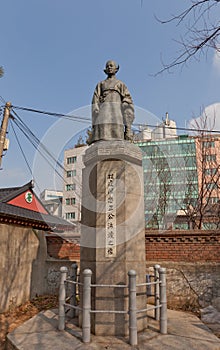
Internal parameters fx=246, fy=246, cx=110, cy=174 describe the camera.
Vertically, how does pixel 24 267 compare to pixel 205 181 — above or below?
below

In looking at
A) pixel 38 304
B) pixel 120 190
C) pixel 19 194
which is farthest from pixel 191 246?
pixel 19 194

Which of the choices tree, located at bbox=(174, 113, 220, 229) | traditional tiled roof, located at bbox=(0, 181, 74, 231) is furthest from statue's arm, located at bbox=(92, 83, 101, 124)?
tree, located at bbox=(174, 113, 220, 229)

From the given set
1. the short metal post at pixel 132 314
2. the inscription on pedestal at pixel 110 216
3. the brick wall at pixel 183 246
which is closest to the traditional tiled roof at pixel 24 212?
the inscription on pedestal at pixel 110 216

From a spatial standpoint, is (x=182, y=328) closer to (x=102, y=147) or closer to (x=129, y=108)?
(x=102, y=147)

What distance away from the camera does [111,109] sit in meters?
5.96

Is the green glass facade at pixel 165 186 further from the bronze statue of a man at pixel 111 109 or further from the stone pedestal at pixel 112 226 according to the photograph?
the stone pedestal at pixel 112 226

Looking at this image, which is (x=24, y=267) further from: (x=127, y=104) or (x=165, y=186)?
(x=165, y=186)

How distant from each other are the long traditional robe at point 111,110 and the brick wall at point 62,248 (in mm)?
4677

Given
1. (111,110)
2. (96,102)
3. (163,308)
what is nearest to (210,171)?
(111,110)

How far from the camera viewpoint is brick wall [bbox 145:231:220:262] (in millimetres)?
7441

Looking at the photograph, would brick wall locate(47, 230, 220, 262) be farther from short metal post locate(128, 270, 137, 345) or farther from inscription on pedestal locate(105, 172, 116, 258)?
short metal post locate(128, 270, 137, 345)

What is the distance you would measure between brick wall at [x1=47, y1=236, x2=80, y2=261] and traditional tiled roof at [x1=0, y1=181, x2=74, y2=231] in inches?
25.2

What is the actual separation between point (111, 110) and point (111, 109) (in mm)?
24

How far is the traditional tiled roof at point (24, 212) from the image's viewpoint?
7.83 metres
